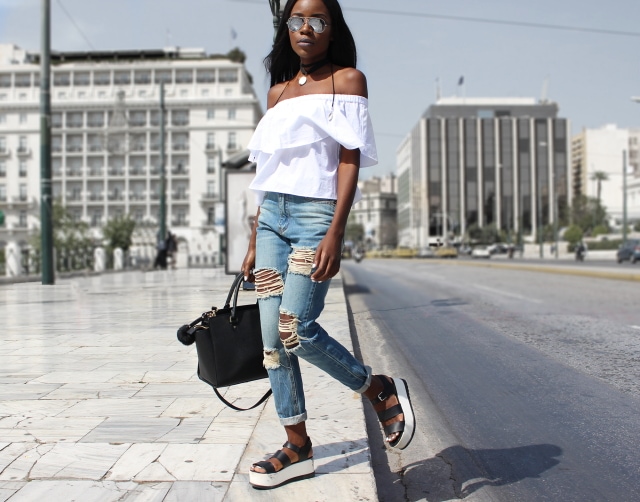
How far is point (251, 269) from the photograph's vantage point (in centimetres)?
299

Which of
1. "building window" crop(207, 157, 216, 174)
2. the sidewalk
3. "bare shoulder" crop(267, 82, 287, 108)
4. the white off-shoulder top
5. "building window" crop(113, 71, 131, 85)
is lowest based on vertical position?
the sidewalk

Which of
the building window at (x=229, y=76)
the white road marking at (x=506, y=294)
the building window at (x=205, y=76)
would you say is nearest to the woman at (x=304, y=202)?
the white road marking at (x=506, y=294)

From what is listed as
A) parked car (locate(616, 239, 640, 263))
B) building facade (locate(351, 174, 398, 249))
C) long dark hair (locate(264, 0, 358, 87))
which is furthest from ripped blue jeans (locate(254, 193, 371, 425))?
building facade (locate(351, 174, 398, 249))

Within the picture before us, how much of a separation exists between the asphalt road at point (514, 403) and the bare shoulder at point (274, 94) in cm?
165

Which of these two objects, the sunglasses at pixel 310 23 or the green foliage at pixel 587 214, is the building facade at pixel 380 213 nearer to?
the green foliage at pixel 587 214

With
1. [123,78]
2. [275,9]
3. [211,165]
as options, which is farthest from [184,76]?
[275,9]

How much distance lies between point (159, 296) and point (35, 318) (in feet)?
12.0

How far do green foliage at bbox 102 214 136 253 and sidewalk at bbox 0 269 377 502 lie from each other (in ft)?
213

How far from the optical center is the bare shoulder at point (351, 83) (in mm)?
2766

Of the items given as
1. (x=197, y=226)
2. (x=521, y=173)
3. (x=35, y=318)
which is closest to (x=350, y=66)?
(x=35, y=318)

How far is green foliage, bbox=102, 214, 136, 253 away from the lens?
228 ft

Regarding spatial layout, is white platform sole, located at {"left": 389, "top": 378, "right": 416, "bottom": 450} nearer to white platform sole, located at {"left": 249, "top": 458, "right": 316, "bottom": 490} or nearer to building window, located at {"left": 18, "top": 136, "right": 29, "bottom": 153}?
white platform sole, located at {"left": 249, "top": 458, "right": 316, "bottom": 490}

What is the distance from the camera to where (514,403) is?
4652 mm

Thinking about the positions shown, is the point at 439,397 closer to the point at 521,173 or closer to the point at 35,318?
the point at 35,318
